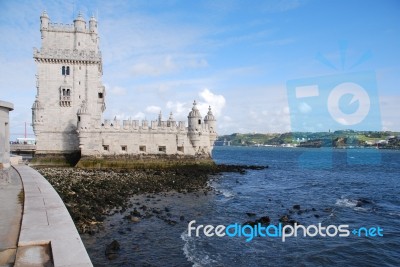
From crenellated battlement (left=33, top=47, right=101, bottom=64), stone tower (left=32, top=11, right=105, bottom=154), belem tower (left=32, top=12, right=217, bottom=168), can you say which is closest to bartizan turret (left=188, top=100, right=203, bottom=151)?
belem tower (left=32, top=12, right=217, bottom=168)

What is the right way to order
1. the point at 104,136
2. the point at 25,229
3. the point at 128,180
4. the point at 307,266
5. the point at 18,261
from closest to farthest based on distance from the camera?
the point at 18,261 < the point at 25,229 < the point at 307,266 < the point at 128,180 < the point at 104,136

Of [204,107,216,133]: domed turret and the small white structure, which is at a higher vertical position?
[204,107,216,133]: domed turret

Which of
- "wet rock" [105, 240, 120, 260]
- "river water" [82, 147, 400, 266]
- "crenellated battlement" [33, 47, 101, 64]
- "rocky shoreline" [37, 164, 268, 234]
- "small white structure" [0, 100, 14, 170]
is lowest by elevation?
"river water" [82, 147, 400, 266]

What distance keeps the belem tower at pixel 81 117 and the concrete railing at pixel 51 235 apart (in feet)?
87.9

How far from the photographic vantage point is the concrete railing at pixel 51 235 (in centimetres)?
543

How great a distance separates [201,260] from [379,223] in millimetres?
11481

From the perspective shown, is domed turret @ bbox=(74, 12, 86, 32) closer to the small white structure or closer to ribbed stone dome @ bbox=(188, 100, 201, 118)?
ribbed stone dome @ bbox=(188, 100, 201, 118)

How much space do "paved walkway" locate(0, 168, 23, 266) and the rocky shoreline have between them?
2678 mm

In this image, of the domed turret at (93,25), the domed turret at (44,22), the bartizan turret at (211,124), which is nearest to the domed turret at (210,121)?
the bartizan turret at (211,124)

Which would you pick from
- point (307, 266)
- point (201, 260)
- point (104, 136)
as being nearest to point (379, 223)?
point (307, 266)

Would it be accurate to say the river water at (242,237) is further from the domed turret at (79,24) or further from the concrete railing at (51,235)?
the domed turret at (79,24)

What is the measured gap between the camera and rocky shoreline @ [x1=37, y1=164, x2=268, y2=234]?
14811 millimetres

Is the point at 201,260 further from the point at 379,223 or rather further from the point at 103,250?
the point at 379,223

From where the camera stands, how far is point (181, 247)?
1248cm
